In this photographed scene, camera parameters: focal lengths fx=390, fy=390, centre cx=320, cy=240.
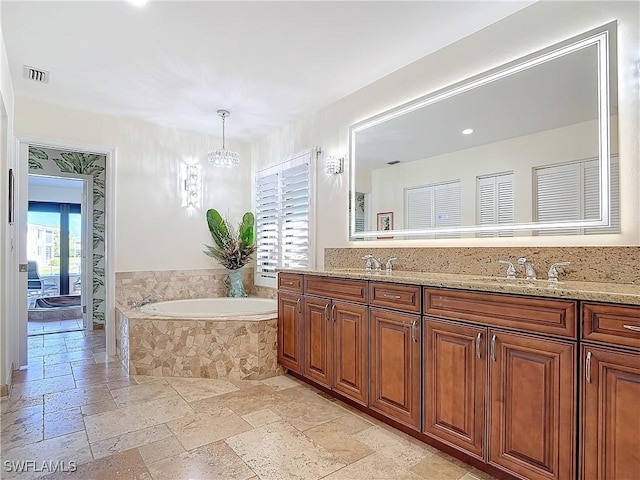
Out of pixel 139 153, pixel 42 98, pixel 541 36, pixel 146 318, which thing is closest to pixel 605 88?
pixel 541 36

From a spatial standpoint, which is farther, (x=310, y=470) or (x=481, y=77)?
(x=481, y=77)

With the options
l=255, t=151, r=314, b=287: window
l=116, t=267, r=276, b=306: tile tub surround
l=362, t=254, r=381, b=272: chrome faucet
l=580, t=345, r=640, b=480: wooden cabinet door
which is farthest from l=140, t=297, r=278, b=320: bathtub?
l=580, t=345, r=640, b=480: wooden cabinet door

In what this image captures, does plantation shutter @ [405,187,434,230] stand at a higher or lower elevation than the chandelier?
lower

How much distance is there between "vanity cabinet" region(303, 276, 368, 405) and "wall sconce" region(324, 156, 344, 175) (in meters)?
1.10

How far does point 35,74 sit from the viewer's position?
3057mm

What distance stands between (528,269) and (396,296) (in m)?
0.73

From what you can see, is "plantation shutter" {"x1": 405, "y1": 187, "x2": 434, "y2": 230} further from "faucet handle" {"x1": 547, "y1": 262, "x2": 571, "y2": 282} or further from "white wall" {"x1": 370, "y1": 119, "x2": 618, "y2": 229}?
"faucet handle" {"x1": 547, "y1": 262, "x2": 571, "y2": 282}

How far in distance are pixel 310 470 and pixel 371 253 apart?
1.71m

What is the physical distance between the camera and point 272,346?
3.37m

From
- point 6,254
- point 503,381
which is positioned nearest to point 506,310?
point 503,381

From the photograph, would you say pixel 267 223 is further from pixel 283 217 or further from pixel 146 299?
pixel 146 299

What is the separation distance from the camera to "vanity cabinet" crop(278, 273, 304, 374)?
10.2 feet

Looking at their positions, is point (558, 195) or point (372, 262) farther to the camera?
point (372, 262)

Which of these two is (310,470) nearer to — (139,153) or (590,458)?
(590,458)
